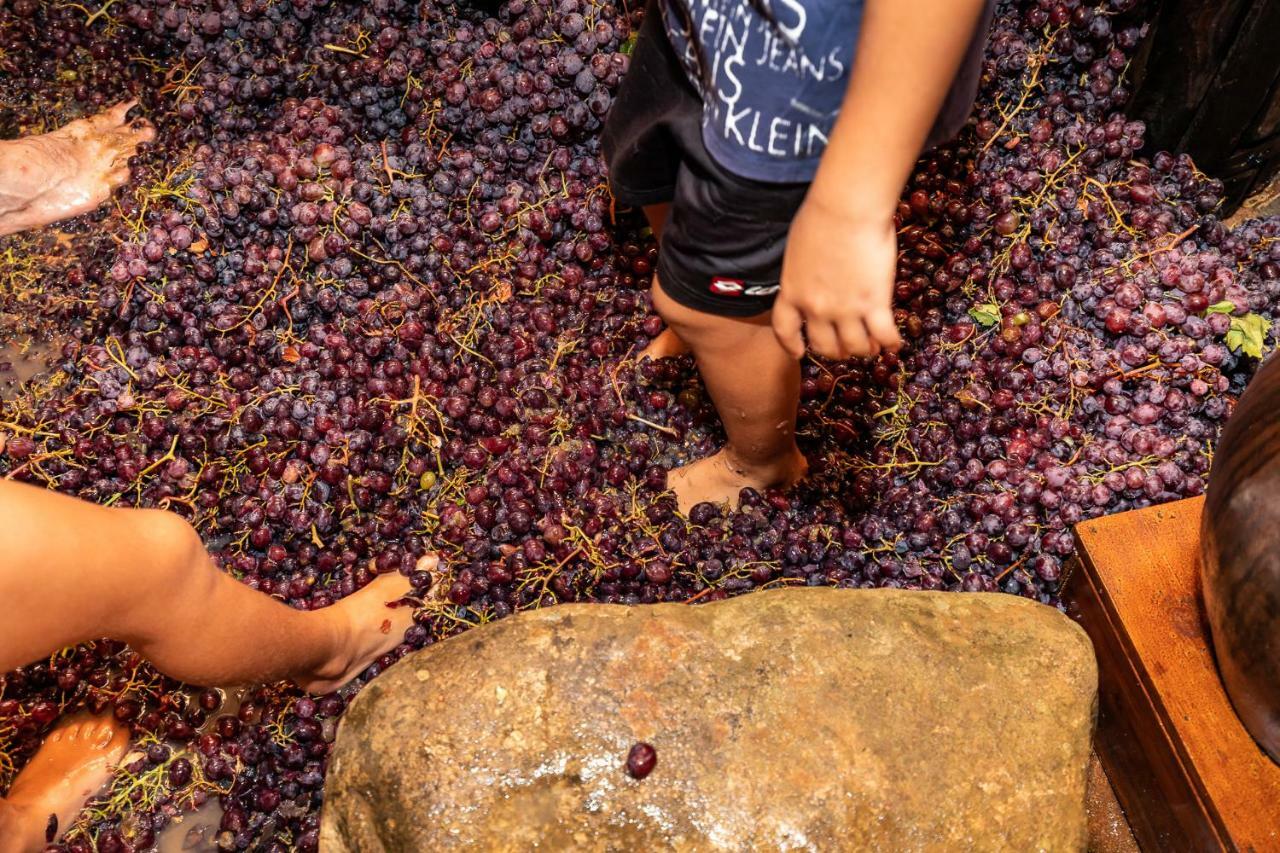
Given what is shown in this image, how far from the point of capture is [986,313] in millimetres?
2463

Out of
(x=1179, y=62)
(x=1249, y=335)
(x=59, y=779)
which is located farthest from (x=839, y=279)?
(x=59, y=779)

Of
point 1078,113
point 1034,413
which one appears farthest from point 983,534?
point 1078,113

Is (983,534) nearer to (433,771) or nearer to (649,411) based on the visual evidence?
(649,411)

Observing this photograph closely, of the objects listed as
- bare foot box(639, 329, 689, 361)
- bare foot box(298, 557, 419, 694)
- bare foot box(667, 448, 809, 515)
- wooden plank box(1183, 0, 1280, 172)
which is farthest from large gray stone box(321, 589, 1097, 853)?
wooden plank box(1183, 0, 1280, 172)

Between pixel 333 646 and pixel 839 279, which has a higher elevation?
pixel 839 279

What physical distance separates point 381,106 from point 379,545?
4.31 feet

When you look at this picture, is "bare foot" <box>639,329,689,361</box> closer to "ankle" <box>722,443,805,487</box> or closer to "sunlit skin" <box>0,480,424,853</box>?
"ankle" <box>722,443,805,487</box>

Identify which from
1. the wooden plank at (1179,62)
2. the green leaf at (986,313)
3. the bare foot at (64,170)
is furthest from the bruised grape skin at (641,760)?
the bare foot at (64,170)

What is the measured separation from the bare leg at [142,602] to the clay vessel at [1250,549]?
1.62 metres

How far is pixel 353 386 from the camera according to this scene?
253 cm

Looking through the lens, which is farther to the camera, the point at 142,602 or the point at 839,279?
the point at 142,602

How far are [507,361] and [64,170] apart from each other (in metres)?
1.59

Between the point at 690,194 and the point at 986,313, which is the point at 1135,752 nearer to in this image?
the point at 986,313

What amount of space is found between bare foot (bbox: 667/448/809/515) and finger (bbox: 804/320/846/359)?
0.92 metres
